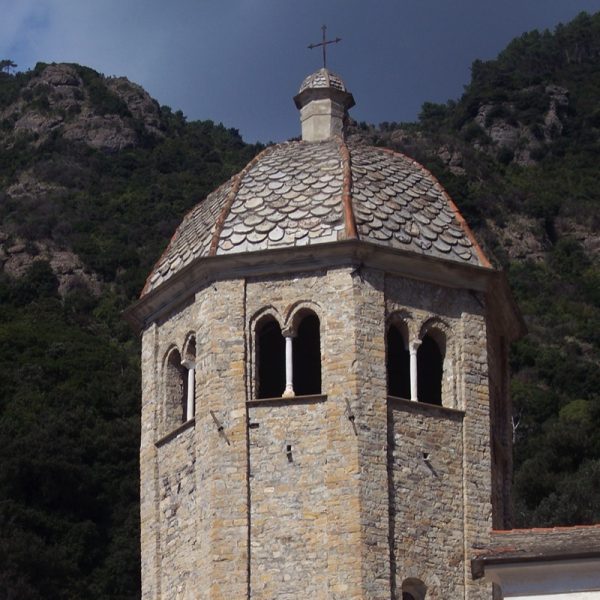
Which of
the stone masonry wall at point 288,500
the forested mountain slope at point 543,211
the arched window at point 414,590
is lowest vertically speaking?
the arched window at point 414,590

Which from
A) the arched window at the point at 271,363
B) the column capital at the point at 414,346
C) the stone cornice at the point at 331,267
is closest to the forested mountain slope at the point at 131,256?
the arched window at the point at 271,363

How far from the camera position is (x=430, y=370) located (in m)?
26.9

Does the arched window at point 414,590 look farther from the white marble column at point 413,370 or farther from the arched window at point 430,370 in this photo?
the arched window at point 430,370

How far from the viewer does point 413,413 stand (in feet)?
83.9

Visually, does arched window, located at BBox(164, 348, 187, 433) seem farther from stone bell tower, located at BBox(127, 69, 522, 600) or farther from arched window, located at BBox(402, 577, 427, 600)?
arched window, located at BBox(402, 577, 427, 600)

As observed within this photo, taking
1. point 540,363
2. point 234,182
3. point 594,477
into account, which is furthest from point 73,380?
point 234,182

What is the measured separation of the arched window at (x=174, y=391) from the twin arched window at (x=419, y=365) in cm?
302

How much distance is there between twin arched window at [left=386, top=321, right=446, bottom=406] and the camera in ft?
87.1

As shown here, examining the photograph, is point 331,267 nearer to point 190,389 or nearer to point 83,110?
point 190,389

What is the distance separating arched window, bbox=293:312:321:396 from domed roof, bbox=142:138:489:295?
163cm

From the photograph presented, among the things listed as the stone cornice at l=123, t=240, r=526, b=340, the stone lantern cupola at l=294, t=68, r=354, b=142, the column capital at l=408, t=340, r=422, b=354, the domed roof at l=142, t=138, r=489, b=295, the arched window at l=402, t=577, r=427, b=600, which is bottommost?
the arched window at l=402, t=577, r=427, b=600

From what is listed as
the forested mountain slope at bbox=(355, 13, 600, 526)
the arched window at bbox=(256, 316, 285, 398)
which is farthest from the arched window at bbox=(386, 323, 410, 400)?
the forested mountain slope at bbox=(355, 13, 600, 526)

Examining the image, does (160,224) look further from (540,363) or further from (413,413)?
(413,413)

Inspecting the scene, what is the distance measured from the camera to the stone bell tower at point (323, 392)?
80.3 ft
